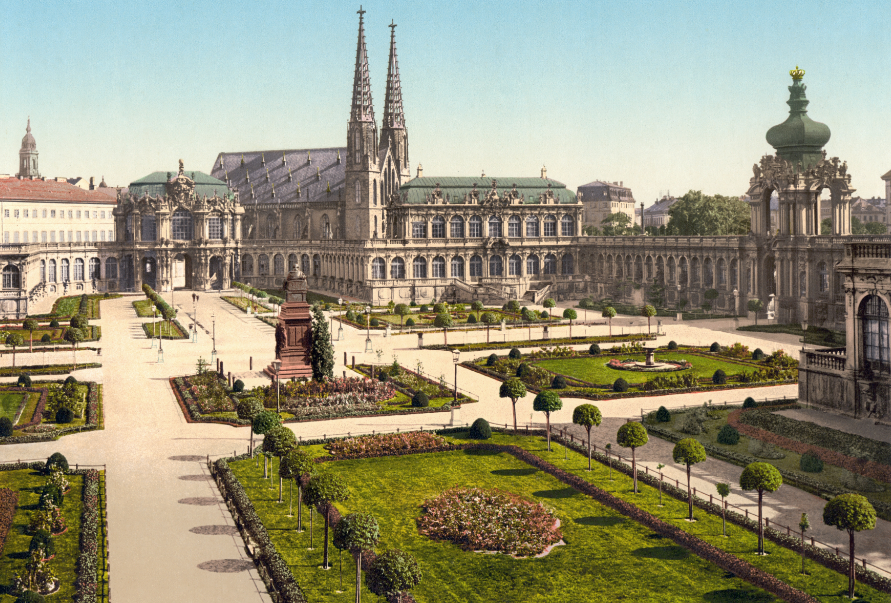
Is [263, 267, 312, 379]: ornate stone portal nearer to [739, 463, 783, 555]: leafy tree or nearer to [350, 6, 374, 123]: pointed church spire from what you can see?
[739, 463, 783, 555]: leafy tree

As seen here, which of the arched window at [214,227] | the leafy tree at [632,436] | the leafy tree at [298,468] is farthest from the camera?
the arched window at [214,227]

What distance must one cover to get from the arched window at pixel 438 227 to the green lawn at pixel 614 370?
5834 centimetres

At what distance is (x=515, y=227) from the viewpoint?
437ft

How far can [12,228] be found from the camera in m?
149

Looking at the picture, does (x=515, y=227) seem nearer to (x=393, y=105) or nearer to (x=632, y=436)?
(x=393, y=105)

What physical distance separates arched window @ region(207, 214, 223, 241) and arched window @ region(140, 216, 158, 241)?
7662 mm

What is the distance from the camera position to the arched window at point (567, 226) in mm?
136000

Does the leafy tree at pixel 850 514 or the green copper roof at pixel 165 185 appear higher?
the green copper roof at pixel 165 185

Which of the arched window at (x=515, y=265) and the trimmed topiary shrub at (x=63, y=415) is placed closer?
the trimmed topiary shrub at (x=63, y=415)

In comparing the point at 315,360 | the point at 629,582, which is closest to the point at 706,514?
the point at 629,582

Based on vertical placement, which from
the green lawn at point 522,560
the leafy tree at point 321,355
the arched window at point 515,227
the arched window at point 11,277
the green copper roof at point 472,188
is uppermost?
the green copper roof at point 472,188

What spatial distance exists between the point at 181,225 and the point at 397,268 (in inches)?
1546

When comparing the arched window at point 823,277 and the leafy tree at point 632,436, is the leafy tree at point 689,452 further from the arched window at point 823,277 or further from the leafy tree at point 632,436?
the arched window at point 823,277

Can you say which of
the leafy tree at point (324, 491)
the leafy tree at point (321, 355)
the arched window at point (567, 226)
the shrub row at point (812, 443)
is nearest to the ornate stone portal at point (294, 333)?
the leafy tree at point (321, 355)
